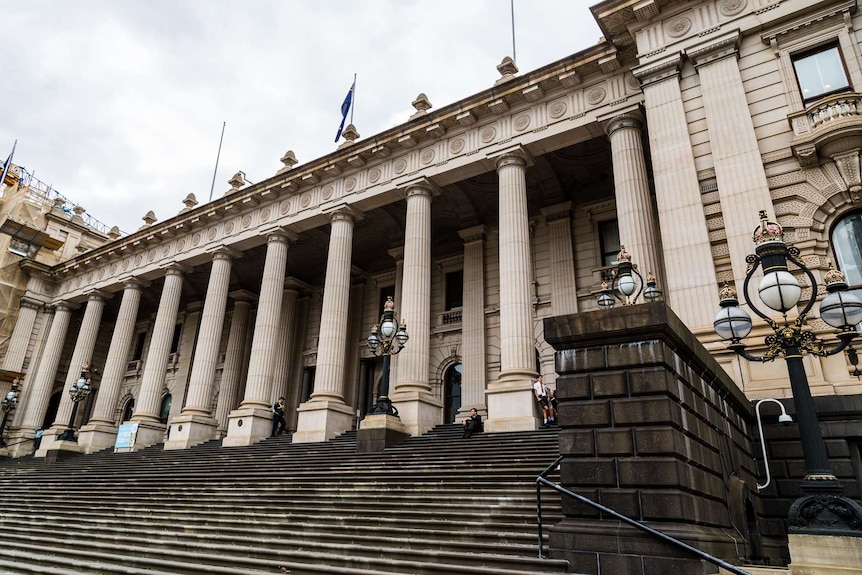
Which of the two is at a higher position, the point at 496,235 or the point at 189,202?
the point at 189,202

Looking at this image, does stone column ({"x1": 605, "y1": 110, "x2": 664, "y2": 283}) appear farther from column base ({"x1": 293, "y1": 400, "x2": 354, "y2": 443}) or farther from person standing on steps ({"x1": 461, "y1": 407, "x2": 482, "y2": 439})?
column base ({"x1": 293, "y1": 400, "x2": 354, "y2": 443})

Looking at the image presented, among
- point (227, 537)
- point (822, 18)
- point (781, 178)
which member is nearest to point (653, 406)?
point (227, 537)

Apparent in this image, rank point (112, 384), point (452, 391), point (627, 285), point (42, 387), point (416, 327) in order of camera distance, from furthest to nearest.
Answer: point (42, 387) → point (112, 384) → point (452, 391) → point (416, 327) → point (627, 285)

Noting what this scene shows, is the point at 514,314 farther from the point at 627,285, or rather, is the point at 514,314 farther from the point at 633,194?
the point at 627,285

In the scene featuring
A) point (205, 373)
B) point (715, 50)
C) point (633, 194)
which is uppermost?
point (715, 50)

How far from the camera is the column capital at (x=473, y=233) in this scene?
78.8ft

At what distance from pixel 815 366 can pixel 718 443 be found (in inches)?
186

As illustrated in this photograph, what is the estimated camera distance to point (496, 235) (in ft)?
78.1

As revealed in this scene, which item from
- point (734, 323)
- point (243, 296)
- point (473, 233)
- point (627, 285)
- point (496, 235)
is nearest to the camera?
point (734, 323)

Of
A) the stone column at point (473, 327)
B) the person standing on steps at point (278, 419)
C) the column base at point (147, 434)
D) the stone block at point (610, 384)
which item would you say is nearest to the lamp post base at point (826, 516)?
the stone block at point (610, 384)

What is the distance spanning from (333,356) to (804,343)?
15.1m

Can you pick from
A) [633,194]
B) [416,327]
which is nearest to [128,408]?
[416,327]

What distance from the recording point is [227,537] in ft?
31.2

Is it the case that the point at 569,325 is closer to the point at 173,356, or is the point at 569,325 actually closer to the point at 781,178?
the point at 781,178
